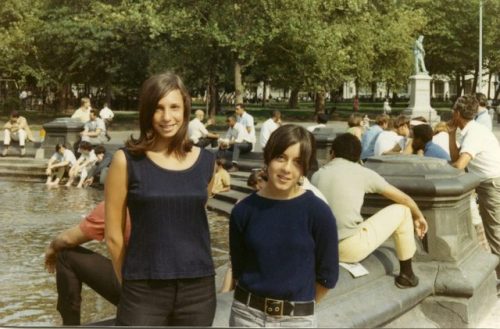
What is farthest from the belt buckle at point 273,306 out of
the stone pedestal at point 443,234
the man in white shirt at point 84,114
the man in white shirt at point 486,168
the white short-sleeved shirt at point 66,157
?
the man in white shirt at point 84,114

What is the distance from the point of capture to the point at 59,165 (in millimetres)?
17641

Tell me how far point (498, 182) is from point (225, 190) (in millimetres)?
7600

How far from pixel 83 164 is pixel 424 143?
424 inches

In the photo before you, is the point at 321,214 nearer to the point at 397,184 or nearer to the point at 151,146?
the point at 151,146

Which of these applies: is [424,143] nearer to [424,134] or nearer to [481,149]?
[424,134]

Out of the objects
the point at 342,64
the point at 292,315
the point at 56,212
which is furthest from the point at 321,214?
the point at 342,64

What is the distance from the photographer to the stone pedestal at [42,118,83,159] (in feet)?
68.3

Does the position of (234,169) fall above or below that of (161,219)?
below

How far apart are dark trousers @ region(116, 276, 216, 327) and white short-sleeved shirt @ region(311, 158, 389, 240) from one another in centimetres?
210

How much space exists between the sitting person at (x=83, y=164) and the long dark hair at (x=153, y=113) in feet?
47.0

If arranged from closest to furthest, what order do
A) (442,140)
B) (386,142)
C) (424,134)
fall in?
1. (424,134)
2. (442,140)
3. (386,142)

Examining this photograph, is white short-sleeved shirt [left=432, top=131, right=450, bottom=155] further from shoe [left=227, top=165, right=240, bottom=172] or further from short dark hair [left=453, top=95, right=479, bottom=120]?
shoe [left=227, top=165, right=240, bottom=172]

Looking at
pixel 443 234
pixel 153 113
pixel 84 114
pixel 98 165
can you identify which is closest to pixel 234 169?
pixel 98 165

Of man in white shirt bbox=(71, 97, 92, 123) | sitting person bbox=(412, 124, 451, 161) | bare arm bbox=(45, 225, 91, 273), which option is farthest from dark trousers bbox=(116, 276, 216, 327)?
man in white shirt bbox=(71, 97, 92, 123)
